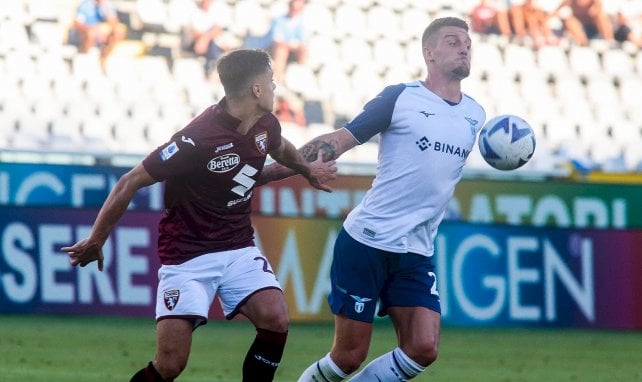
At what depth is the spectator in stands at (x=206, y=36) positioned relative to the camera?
56.1 ft

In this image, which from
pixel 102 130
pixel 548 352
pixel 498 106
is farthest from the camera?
pixel 498 106

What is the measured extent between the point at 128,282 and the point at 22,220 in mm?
1249

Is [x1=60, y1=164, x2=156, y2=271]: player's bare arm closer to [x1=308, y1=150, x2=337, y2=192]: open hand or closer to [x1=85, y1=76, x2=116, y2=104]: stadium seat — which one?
[x1=308, y1=150, x2=337, y2=192]: open hand

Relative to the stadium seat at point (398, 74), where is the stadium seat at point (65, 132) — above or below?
below

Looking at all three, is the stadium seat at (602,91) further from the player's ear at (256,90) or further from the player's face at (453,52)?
the player's ear at (256,90)

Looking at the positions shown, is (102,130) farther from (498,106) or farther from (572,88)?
(572,88)

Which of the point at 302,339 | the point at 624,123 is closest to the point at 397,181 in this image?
the point at 302,339

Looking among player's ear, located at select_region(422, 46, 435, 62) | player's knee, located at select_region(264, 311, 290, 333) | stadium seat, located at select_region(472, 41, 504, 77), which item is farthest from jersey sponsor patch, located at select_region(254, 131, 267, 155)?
stadium seat, located at select_region(472, 41, 504, 77)

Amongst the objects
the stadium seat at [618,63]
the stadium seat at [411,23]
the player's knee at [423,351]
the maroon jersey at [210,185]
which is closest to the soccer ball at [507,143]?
the player's knee at [423,351]

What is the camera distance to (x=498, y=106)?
1883cm

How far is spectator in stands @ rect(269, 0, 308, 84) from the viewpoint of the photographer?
17.4 metres

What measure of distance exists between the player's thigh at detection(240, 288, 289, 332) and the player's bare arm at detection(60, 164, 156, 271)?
821 mm

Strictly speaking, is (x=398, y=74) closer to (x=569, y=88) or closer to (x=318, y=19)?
(x=318, y=19)

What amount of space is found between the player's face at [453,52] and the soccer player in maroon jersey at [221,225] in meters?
1.06
